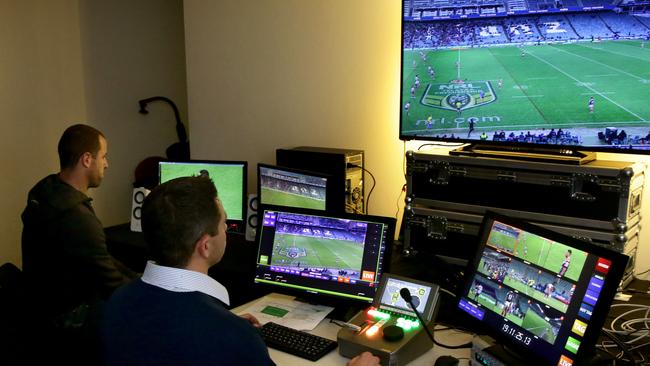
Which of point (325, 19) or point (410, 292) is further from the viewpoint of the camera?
point (325, 19)

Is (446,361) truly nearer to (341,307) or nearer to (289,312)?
(341,307)

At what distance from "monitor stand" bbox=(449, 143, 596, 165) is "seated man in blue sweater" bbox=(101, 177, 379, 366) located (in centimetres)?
129

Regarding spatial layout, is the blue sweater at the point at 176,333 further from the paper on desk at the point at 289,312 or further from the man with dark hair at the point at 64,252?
the man with dark hair at the point at 64,252

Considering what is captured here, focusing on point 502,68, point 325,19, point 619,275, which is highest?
point 325,19

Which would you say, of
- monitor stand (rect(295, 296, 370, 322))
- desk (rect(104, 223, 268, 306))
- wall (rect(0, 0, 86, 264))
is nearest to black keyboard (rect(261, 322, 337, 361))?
monitor stand (rect(295, 296, 370, 322))

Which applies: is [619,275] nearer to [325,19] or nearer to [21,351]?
[21,351]

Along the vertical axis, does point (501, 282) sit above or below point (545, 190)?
below

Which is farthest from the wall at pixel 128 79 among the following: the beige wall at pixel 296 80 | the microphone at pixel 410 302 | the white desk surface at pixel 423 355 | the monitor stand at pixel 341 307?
the microphone at pixel 410 302

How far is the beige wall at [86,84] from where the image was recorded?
4.23 m

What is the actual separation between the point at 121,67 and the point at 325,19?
86.0 inches

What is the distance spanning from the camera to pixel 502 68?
2.55 metres

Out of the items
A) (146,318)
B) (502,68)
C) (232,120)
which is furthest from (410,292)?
(232,120)

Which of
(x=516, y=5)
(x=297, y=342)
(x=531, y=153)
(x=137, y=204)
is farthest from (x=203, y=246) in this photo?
(x=137, y=204)

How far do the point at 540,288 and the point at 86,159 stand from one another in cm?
213
